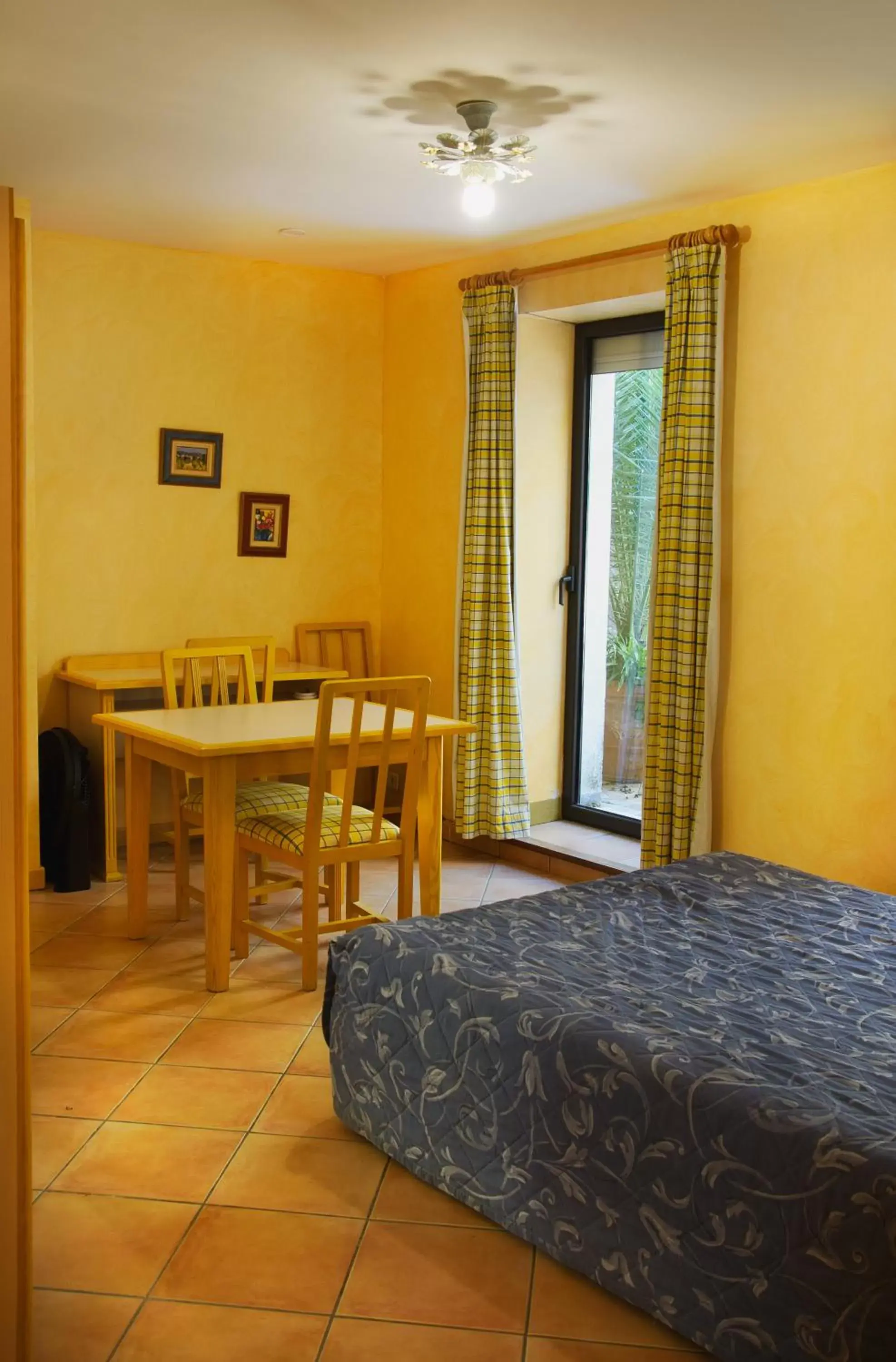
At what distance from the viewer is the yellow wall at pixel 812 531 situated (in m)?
3.92

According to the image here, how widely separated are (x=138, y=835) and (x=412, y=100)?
7.91 feet

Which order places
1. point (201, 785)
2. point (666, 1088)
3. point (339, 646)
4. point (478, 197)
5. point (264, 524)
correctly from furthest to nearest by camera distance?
point (339, 646) < point (264, 524) < point (201, 785) < point (478, 197) < point (666, 1088)

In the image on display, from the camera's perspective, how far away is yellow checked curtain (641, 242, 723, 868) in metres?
4.30

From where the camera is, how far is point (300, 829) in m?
3.79

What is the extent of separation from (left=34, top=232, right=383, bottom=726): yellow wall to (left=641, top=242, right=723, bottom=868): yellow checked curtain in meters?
1.99

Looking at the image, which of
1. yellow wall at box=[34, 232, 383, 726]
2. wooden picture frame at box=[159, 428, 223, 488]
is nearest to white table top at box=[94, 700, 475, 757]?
yellow wall at box=[34, 232, 383, 726]

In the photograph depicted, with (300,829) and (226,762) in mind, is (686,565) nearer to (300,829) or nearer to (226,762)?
(300,829)

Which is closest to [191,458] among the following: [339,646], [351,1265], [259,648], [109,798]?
[259,648]

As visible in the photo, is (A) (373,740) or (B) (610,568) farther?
(B) (610,568)

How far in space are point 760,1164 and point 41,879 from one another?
3531 millimetres

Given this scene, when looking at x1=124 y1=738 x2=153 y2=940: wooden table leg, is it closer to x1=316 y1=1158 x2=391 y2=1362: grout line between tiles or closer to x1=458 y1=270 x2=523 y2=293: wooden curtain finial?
x1=316 y1=1158 x2=391 y2=1362: grout line between tiles

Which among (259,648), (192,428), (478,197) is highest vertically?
(478,197)

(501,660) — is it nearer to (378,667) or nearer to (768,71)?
(378,667)

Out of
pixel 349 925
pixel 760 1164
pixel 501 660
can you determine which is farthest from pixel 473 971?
pixel 501 660
